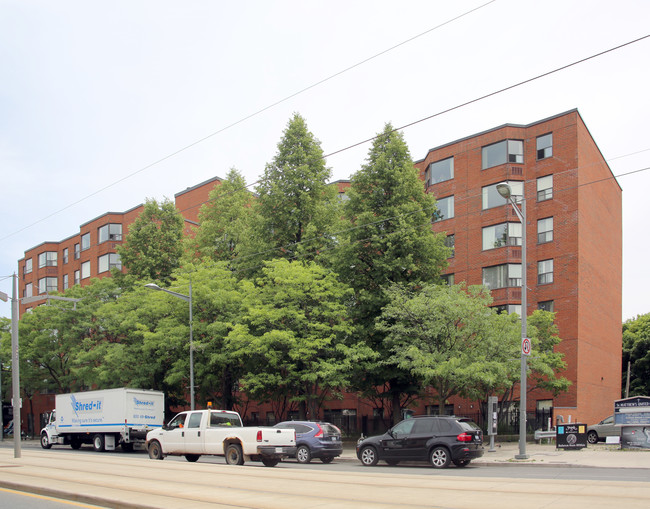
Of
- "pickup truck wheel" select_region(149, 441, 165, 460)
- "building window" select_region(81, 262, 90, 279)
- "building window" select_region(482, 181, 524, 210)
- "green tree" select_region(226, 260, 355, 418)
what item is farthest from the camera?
"building window" select_region(81, 262, 90, 279)

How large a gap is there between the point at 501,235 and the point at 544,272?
3.75m

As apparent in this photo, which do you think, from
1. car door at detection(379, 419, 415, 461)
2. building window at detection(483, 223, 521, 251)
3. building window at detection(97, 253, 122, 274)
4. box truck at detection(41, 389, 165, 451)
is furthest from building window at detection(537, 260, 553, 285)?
building window at detection(97, 253, 122, 274)

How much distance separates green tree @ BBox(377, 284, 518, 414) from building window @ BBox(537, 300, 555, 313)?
12.6m

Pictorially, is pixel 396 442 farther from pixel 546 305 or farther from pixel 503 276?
pixel 503 276

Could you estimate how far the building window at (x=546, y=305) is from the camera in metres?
41.3

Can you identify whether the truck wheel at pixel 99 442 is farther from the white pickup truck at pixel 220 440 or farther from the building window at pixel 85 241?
the building window at pixel 85 241

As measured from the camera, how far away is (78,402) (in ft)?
115

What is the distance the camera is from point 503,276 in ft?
142

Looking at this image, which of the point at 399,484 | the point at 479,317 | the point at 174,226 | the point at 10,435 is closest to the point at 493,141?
the point at 479,317

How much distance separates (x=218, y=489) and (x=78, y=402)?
990 inches

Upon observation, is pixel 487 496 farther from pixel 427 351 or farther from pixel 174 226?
pixel 174 226

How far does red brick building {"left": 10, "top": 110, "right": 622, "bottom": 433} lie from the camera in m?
40.8

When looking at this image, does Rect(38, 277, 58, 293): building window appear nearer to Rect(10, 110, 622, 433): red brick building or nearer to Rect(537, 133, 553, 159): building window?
Rect(10, 110, 622, 433): red brick building

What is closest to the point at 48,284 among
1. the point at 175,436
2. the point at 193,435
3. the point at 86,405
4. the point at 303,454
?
the point at 86,405
